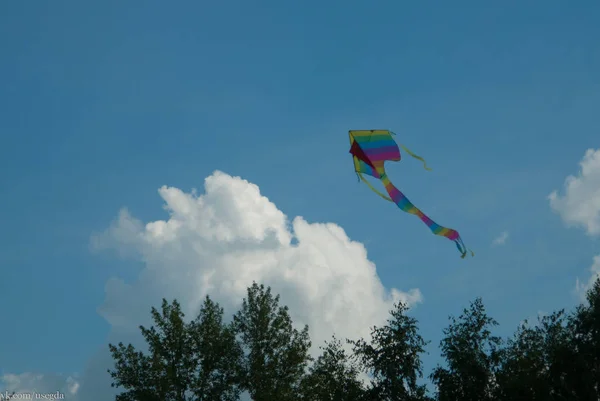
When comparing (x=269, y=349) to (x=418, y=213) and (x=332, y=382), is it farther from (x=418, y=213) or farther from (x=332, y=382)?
(x=418, y=213)

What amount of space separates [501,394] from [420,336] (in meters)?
7.24

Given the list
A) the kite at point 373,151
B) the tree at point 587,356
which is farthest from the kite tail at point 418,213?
the tree at point 587,356

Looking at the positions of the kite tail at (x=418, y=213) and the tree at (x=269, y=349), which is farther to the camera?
the tree at (x=269, y=349)

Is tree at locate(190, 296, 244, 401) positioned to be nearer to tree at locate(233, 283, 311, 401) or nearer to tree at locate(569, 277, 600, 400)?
tree at locate(233, 283, 311, 401)

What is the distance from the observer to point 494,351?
1975 inches

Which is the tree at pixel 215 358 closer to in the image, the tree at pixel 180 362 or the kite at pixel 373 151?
the tree at pixel 180 362

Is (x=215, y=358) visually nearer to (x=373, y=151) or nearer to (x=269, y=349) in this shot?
(x=269, y=349)

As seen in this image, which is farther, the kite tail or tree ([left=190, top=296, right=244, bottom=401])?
tree ([left=190, top=296, right=244, bottom=401])

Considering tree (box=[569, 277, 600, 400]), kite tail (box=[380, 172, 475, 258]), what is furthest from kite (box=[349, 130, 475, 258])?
tree (box=[569, 277, 600, 400])

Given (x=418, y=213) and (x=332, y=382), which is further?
(x=332, y=382)

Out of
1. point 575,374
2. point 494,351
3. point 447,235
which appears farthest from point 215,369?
point 447,235

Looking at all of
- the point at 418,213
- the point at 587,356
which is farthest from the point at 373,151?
the point at 587,356

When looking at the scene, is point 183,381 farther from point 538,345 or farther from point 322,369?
point 538,345

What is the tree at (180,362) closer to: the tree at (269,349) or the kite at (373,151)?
the tree at (269,349)
